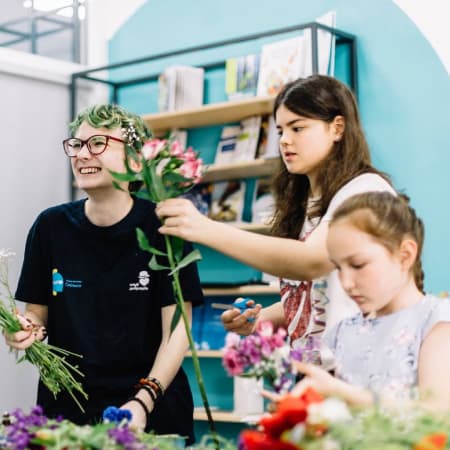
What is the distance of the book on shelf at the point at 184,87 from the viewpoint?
498 centimetres

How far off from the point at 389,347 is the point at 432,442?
51 centimetres

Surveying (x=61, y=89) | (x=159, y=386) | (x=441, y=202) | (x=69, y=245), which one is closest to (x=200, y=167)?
(x=159, y=386)

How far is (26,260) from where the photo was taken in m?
2.36

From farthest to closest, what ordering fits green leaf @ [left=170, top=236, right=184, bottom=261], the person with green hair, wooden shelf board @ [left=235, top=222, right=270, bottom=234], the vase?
wooden shelf board @ [left=235, top=222, right=270, bottom=234] → the vase → the person with green hair → green leaf @ [left=170, top=236, right=184, bottom=261]

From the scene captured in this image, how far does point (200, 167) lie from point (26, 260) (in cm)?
108

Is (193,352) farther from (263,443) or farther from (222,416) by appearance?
(222,416)

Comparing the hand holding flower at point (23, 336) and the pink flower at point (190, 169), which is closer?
the pink flower at point (190, 169)

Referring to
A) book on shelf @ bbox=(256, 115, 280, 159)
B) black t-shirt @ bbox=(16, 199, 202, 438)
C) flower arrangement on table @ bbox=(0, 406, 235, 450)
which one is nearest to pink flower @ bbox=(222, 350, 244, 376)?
flower arrangement on table @ bbox=(0, 406, 235, 450)

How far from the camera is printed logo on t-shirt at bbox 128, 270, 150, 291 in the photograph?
2191mm

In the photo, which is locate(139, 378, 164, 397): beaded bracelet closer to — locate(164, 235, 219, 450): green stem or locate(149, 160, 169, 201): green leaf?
locate(164, 235, 219, 450): green stem

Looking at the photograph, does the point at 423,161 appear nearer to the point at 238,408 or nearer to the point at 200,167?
the point at 238,408

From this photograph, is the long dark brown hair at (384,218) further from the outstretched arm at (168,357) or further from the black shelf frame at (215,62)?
the black shelf frame at (215,62)

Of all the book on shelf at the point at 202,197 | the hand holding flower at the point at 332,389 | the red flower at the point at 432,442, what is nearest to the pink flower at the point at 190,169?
the hand holding flower at the point at 332,389

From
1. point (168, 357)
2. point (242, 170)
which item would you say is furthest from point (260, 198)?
point (168, 357)
